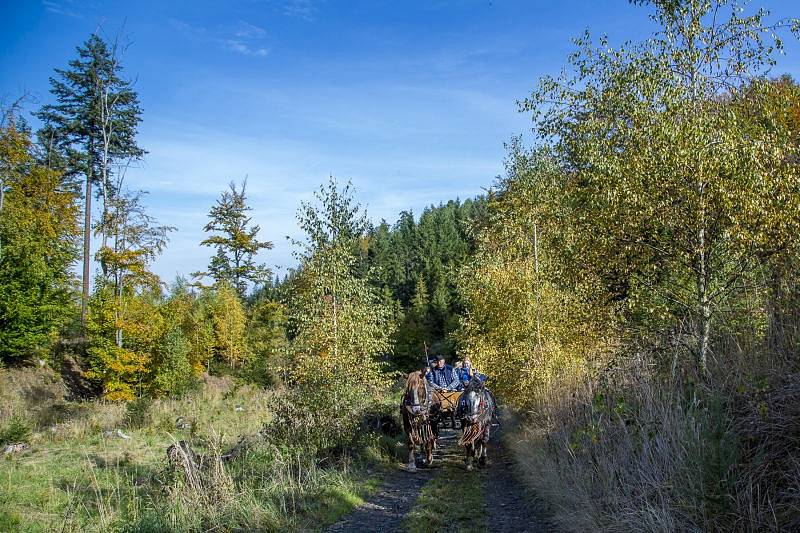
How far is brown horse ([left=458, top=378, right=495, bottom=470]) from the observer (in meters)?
11.4

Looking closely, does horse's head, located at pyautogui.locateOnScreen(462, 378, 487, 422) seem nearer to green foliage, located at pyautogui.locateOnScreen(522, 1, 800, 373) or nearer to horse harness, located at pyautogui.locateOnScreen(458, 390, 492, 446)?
horse harness, located at pyautogui.locateOnScreen(458, 390, 492, 446)

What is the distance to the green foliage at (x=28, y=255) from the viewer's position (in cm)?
2439

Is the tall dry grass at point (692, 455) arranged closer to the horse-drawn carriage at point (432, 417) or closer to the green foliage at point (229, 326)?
the horse-drawn carriage at point (432, 417)

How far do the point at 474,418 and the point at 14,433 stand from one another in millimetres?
13525

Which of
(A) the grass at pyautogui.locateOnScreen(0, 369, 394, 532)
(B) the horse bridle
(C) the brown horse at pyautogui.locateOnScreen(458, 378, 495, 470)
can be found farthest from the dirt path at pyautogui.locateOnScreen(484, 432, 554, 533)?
(A) the grass at pyautogui.locateOnScreen(0, 369, 394, 532)

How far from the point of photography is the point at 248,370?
31781mm

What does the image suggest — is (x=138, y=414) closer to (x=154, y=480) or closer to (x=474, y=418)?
(x=154, y=480)

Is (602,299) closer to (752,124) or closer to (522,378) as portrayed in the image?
(752,124)

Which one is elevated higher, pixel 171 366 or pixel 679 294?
pixel 679 294

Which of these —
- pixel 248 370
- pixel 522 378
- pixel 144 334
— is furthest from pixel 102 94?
pixel 522 378

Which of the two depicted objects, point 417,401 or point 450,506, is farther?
point 417,401

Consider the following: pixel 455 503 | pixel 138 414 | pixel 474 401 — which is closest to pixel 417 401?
pixel 474 401

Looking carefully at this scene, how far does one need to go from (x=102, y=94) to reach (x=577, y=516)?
33332mm

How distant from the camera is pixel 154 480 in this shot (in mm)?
9797
